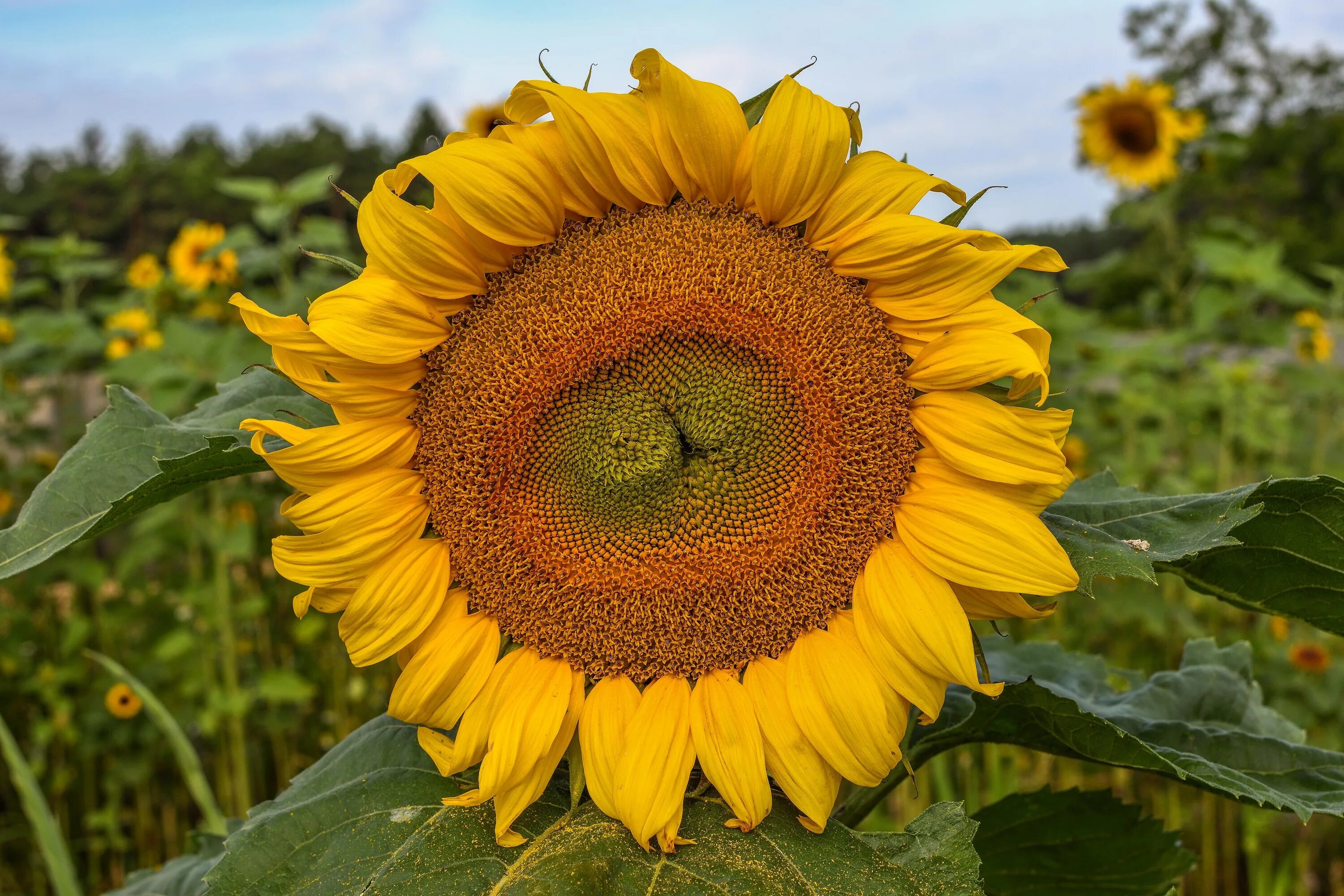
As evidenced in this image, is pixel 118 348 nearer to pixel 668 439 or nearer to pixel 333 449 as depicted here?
pixel 333 449

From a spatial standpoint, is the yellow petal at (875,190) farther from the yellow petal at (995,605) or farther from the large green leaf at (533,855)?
the large green leaf at (533,855)

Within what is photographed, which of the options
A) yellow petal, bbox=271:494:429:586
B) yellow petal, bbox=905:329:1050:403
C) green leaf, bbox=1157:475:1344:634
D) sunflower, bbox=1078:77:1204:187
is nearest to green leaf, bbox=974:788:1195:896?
green leaf, bbox=1157:475:1344:634

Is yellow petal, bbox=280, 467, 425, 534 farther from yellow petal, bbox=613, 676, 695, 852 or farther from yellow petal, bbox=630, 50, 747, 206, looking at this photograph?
yellow petal, bbox=630, 50, 747, 206

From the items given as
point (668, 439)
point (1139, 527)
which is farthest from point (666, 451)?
point (1139, 527)

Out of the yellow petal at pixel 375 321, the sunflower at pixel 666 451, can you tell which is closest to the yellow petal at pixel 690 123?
the sunflower at pixel 666 451

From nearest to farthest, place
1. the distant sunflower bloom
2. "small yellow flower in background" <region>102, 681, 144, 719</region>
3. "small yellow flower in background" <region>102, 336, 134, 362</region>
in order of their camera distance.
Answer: "small yellow flower in background" <region>102, 681, 144, 719</region> → "small yellow flower in background" <region>102, 336, 134, 362</region> → the distant sunflower bloom

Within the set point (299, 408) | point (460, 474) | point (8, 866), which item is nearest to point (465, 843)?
point (460, 474)
